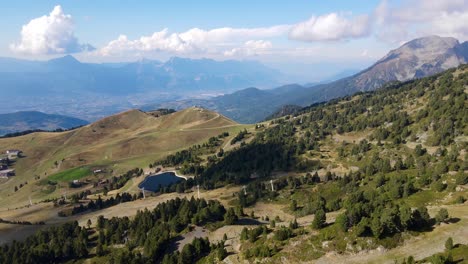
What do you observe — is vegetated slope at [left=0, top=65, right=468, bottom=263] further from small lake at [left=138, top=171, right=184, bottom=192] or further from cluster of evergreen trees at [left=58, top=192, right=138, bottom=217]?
cluster of evergreen trees at [left=58, top=192, right=138, bottom=217]

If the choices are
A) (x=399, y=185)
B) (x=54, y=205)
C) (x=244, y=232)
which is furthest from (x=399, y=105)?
(x=54, y=205)

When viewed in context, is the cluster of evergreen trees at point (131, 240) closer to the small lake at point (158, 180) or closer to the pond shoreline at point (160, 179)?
the small lake at point (158, 180)

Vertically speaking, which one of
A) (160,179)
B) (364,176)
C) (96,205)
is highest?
(364,176)

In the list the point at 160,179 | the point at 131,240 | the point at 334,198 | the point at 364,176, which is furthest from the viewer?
the point at 160,179

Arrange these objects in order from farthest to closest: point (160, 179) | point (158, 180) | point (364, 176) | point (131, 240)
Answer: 1. point (160, 179)
2. point (158, 180)
3. point (364, 176)
4. point (131, 240)

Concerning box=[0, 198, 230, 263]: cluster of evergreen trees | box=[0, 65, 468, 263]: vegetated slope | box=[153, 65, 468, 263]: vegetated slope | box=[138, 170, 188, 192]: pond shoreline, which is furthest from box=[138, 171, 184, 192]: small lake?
box=[0, 198, 230, 263]: cluster of evergreen trees

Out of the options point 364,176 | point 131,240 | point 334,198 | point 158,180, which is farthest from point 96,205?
point 364,176

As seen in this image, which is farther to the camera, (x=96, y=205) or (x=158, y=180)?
(x=158, y=180)

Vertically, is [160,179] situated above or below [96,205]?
below

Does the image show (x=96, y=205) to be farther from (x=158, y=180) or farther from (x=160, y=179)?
(x=160, y=179)
